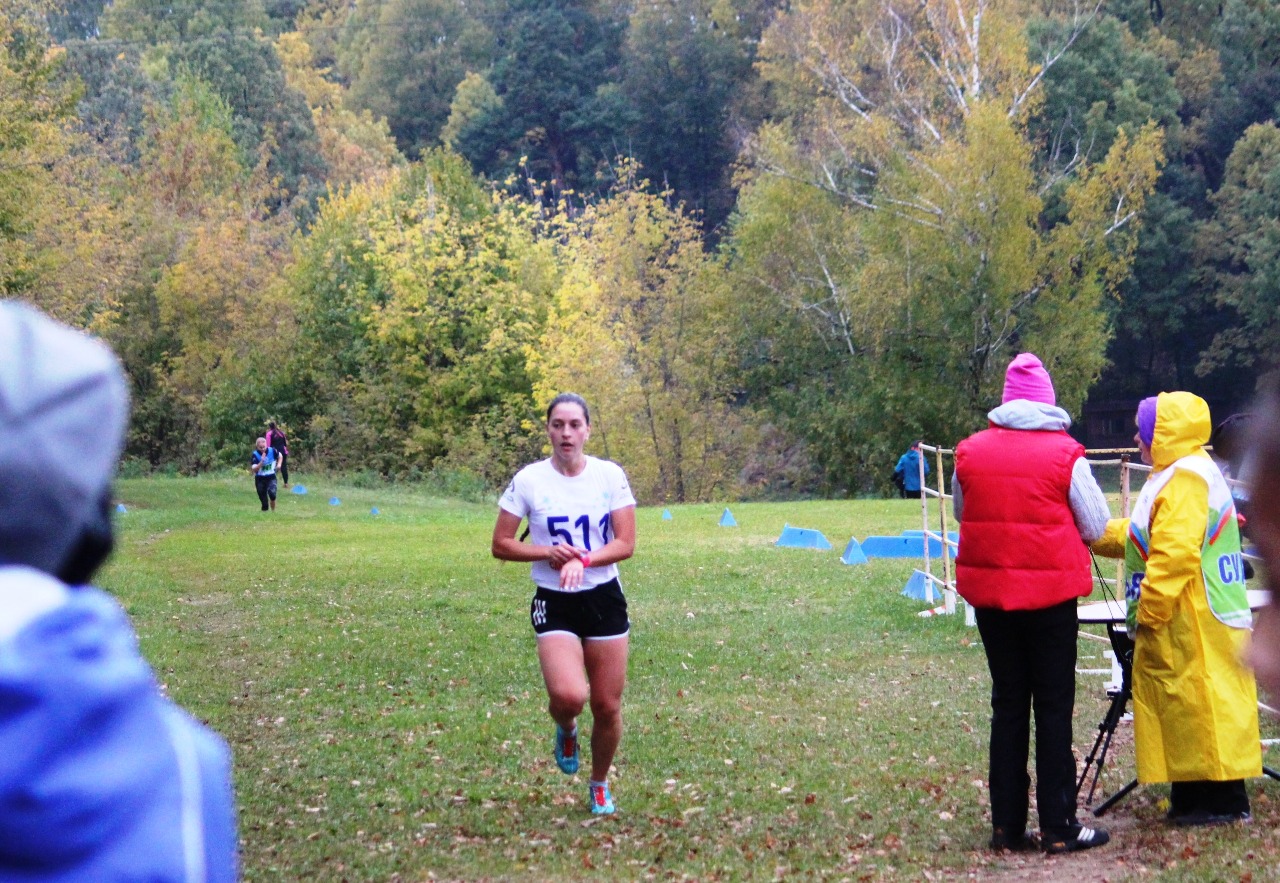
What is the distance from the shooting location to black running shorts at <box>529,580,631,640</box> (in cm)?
695

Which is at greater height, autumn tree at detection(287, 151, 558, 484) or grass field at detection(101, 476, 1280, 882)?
autumn tree at detection(287, 151, 558, 484)

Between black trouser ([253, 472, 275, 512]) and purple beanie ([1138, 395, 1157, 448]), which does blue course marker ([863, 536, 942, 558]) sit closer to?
purple beanie ([1138, 395, 1157, 448])

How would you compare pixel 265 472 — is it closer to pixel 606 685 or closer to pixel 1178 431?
pixel 606 685

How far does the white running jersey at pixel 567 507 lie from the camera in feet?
22.9

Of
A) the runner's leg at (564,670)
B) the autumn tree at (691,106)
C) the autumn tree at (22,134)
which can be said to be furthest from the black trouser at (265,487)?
the autumn tree at (691,106)

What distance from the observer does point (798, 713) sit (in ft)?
34.3

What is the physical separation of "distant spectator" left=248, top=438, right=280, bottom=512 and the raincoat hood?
26807 millimetres

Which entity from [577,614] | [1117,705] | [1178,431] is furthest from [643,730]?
[1178,431]

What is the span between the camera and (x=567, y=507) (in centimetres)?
699

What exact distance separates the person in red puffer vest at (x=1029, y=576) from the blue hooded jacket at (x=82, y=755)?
535 centimetres

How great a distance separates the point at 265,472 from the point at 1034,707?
27.9 m

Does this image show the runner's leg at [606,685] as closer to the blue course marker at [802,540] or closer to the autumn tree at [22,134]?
the blue course marker at [802,540]

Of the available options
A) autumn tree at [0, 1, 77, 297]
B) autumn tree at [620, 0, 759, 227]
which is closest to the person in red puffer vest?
autumn tree at [0, 1, 77, 297]

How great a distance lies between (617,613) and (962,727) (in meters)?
3.66
